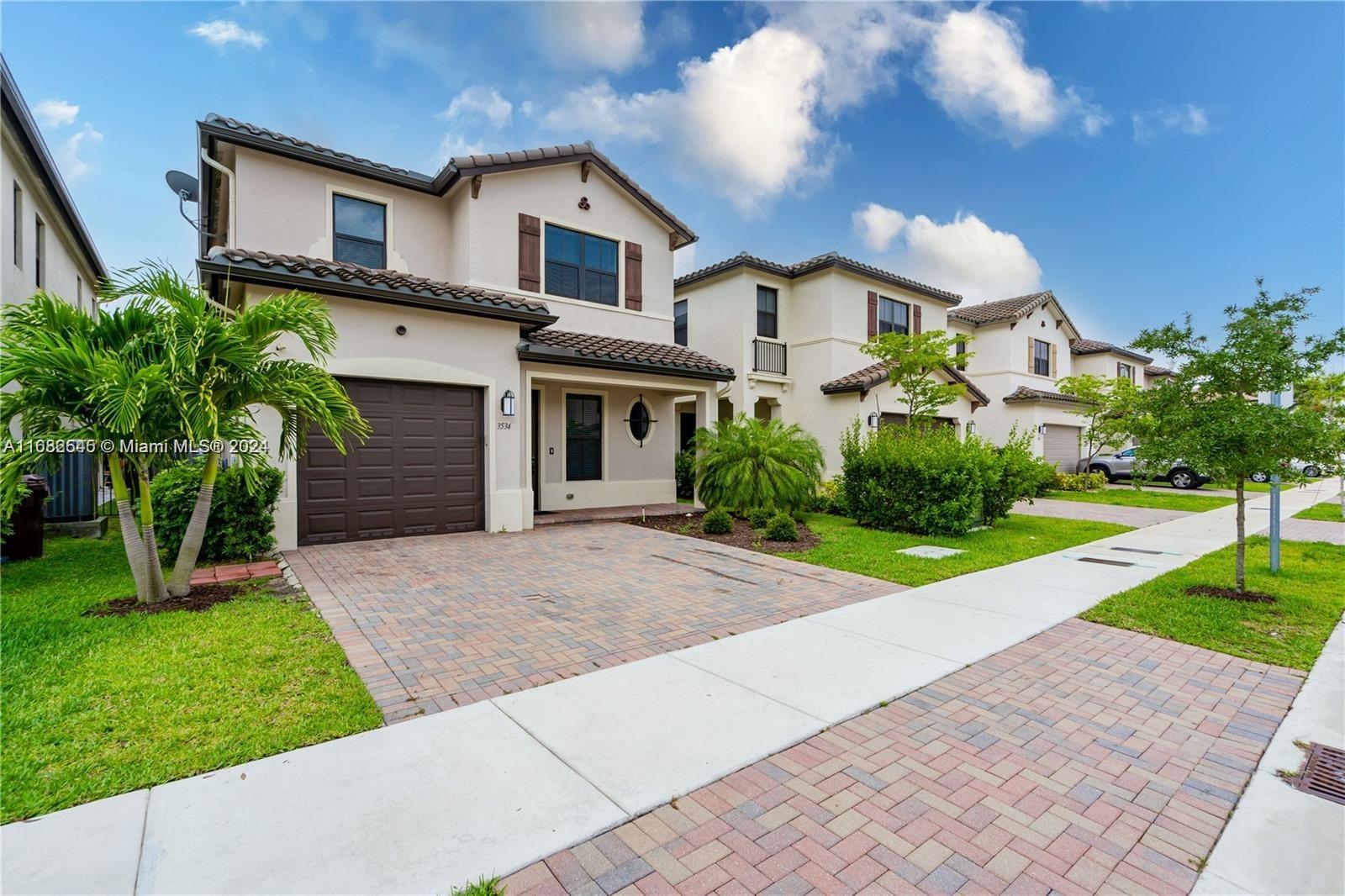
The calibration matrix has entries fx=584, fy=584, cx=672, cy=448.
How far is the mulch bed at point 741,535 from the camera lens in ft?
32.7

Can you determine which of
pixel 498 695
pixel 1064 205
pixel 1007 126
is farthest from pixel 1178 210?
pixel 498 695

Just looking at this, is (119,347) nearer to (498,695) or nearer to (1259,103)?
(498,695)

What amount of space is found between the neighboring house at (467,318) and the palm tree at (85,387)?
320 cm

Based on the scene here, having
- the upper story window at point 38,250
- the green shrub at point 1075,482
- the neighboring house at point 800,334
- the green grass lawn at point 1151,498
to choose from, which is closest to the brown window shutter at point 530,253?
the neighboring house at point 800,334

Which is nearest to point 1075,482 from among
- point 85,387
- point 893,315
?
point 893,315

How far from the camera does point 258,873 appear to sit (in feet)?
7.59

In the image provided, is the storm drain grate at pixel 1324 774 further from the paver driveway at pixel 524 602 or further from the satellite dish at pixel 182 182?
the satellite dish at pixel 182 182

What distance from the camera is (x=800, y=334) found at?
18953 mm

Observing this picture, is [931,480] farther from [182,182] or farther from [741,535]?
[182,182]

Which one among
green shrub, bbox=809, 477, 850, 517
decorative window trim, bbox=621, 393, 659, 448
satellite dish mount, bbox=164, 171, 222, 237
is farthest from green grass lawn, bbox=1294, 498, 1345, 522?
satellite dish mount, bbox=164, 171, 222, 237

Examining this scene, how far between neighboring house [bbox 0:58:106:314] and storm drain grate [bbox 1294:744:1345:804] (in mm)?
12007

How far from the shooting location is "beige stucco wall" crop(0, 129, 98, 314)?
9383 mm

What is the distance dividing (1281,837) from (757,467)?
9.95 meters

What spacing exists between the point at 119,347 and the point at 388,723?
15.6ft
